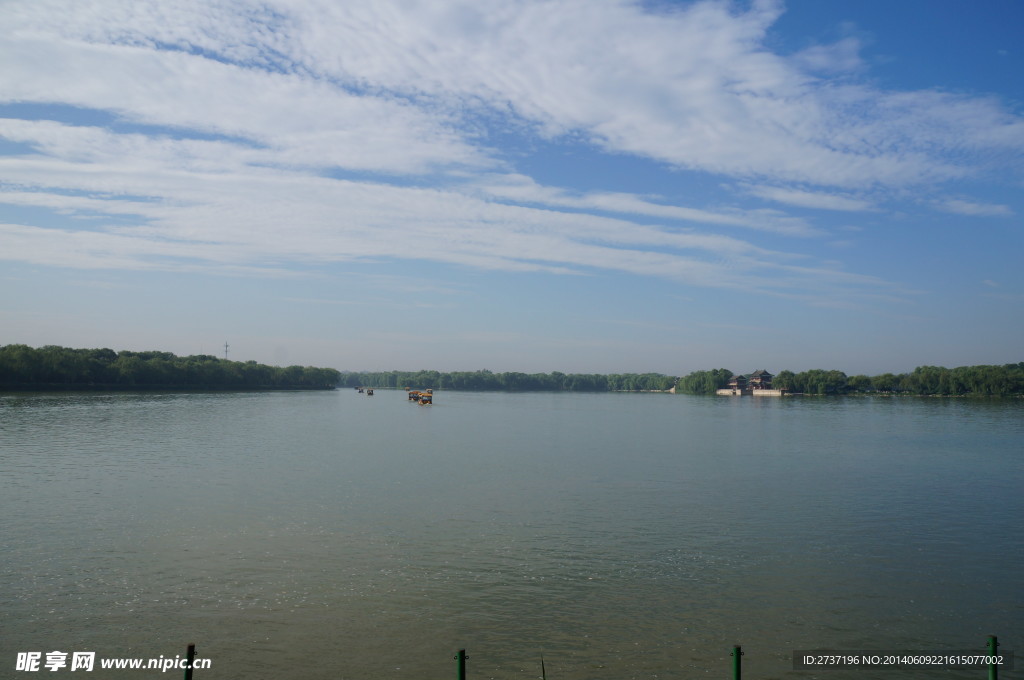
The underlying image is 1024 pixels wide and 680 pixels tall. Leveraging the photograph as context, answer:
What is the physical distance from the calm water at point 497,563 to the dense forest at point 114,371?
75.5 m

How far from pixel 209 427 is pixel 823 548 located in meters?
45.4

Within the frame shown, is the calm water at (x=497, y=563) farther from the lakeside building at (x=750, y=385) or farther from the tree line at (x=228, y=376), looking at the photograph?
the lakeside building at (x=750, y=385)

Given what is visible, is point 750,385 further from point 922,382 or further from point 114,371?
point 114,371

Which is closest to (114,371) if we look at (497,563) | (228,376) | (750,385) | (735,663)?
(228,376)

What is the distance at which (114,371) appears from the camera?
11238 centimetres

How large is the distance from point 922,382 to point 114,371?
159050mm

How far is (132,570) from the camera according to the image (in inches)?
553

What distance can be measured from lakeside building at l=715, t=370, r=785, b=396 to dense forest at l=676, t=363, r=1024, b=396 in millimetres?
10479

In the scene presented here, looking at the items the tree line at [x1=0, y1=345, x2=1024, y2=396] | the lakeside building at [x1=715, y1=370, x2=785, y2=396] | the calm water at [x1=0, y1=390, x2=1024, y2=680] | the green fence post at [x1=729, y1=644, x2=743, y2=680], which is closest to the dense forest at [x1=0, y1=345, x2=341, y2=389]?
the tree line at [x1=0, y1=345, x2=1024, y2=396]

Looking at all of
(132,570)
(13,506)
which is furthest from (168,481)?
(132,570)

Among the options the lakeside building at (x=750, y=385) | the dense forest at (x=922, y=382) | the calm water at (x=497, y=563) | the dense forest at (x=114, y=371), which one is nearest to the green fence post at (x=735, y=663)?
the calm water at (x=497, y=563)

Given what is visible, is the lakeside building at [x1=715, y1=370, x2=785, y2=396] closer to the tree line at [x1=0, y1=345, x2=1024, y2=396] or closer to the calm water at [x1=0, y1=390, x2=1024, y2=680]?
the tree line at [x1=0, y1=345, x2=1024, y2=396]

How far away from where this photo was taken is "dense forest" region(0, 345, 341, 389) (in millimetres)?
93625

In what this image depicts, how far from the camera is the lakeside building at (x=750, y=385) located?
186 m
